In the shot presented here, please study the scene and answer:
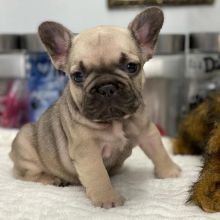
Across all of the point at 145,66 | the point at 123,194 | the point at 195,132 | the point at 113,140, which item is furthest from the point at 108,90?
the point at 145,66

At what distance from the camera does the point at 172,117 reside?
1.92 m

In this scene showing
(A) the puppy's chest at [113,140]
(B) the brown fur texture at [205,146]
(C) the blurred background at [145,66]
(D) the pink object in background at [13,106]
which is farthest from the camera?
(D) the pink object in background at [13,106]

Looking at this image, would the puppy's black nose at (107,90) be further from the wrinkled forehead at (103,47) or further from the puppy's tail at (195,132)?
the puppy's tail at (195,132)

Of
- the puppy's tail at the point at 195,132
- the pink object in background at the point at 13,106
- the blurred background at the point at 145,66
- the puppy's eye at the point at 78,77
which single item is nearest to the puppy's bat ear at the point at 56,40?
the puppy's eye at the point at 78,77

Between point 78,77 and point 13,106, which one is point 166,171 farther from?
point 13,106

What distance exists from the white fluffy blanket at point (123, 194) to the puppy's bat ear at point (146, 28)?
0.32 m

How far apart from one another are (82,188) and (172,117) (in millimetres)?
905

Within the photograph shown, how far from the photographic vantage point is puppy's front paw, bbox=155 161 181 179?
3.77ft

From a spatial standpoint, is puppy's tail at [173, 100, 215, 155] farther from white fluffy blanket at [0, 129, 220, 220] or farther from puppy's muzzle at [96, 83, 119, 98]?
puppy's muzzle at [96, 83, 119, 98]

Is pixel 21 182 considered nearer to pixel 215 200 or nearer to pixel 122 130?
pixel 122 130

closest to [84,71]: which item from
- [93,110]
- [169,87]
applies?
[93,110]

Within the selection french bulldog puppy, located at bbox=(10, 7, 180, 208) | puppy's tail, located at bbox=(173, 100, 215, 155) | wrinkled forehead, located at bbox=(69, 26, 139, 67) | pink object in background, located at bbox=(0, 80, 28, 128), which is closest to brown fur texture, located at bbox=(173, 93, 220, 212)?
puppy's tail, located at bbox=(173, 100, 215, 155)

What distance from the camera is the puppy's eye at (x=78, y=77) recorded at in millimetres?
975

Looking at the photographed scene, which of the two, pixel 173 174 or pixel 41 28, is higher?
pixel 41 28
